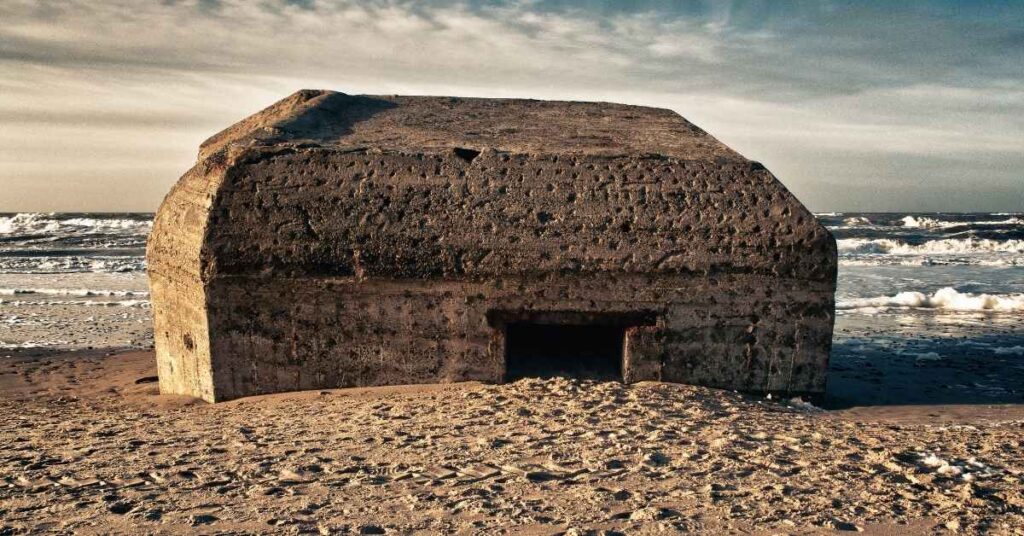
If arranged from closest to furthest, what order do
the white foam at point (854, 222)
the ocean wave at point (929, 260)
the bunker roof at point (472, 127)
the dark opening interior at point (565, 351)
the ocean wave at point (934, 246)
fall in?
the dark opening interior at point (565, 351) < the bunker roof at point (472, 127) < the ocean wave at point (929, 260) < the ocean wave at point (934, 246) < the white foam at point (854, 222)

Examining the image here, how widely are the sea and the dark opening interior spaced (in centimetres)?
183

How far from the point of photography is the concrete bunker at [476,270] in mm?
6328

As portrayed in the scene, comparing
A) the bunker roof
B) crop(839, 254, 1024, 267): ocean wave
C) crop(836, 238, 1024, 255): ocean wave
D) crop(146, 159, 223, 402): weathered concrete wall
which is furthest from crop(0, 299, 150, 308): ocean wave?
crop(836, 238, 1024, 255): ocean wave

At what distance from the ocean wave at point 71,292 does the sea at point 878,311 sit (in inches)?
1.3

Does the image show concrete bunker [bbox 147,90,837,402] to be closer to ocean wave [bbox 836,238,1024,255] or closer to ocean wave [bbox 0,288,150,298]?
ocean wave [bbox 0,288,150,298]

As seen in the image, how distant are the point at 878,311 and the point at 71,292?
14531mm

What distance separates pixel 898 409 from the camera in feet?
22.9

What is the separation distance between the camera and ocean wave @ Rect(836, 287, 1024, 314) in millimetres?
14055

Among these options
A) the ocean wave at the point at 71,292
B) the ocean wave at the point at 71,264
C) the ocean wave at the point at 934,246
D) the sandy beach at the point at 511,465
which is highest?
the sandy beach at the point at 511,465

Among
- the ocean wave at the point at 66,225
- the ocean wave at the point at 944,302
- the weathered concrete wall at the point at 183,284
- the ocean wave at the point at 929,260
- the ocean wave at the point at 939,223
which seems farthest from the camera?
the ocean wave at the point at 939,223

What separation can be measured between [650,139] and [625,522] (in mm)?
4531

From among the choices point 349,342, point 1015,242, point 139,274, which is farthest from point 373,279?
point 1015,242

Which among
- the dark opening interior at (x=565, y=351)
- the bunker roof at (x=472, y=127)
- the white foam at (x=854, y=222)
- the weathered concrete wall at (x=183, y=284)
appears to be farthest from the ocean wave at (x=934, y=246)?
the weathered concrete wall at (x=183, y=284)

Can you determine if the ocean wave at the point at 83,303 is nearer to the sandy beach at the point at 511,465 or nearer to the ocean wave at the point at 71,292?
the ocean wave at the point at 71,292
